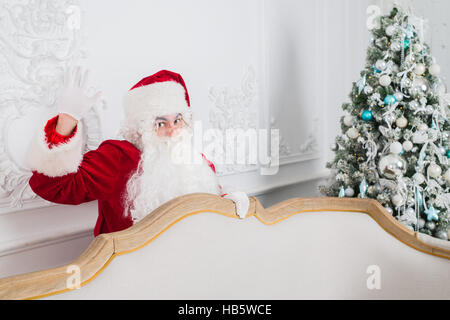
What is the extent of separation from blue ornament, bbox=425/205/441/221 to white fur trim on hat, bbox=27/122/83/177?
5.54 ft

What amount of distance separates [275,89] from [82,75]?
161 cm

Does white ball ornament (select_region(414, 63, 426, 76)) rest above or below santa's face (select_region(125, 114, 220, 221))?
above

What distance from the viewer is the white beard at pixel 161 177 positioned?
1.44m

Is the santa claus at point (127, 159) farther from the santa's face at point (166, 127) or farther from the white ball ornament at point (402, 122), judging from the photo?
the white ball ornament at point (402, 122)

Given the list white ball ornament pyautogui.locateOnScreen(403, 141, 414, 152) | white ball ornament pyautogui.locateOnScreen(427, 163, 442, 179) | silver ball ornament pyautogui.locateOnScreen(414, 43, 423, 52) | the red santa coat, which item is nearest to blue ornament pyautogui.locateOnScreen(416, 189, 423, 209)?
white ball ornament pyautogui.locateOnScreen(427, 163, 442, 179)

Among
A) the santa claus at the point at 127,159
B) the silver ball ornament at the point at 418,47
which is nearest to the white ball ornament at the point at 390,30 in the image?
the silver ball ornament at the point at 418,47

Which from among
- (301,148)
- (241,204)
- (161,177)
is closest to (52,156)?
(161,177)

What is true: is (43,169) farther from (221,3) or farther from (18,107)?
(221,3)

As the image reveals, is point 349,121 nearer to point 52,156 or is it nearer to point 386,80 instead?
point 386,80

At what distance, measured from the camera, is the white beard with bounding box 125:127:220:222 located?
56.6 inches

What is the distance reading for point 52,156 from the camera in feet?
3.98

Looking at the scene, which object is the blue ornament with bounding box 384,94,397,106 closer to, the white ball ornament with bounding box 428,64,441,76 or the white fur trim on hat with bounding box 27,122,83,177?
the white ball ornament with bounding box 428,64,441,76

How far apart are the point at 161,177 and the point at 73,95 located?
17.3 inches

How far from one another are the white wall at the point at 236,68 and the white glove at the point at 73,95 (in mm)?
451
